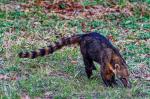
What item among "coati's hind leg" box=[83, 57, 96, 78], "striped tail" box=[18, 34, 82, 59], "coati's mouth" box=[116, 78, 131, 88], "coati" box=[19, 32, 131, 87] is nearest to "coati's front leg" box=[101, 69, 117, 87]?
"coati" box=[19, 32, 131, 87]

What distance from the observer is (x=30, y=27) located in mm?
12133

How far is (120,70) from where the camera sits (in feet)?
28.5

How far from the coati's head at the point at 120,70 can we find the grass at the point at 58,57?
0.48ft

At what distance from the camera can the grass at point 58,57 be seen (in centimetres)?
831

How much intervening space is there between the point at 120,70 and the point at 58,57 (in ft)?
5.89

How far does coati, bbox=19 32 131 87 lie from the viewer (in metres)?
8.71

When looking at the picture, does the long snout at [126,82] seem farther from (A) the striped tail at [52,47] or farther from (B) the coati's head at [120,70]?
(A) the striped tail at [52,47]

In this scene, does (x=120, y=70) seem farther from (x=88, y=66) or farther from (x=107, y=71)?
(x=88, y=66)

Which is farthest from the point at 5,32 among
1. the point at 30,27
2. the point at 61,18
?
the point at 61,18

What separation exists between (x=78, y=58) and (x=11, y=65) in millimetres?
1323

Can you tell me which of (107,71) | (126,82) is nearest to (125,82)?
(126,82)

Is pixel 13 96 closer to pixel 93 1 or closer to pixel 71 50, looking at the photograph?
pixel 71 50

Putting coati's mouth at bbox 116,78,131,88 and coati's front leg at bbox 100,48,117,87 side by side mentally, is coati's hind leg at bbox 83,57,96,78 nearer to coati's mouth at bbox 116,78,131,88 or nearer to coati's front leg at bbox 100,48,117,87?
coati's front leg at bbox 100,48,117,87

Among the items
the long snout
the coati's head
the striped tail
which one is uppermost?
the striped tail
